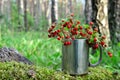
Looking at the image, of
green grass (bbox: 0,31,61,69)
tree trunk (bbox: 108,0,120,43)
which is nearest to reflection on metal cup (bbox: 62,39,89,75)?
green grass (bbox: 0,31,61,69)

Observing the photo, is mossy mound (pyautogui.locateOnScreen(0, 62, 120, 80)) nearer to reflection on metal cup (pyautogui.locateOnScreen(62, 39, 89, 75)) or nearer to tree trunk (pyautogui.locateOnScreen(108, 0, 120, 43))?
reflection on metal cup (pyautogui.locateOnScreen(62, 39, 89, 75))

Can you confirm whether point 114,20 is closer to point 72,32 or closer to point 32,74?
point 72,32

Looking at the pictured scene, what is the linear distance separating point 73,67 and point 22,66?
523 millimetres

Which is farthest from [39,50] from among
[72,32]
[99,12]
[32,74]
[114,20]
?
[32,74]

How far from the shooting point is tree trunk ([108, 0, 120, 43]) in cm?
634

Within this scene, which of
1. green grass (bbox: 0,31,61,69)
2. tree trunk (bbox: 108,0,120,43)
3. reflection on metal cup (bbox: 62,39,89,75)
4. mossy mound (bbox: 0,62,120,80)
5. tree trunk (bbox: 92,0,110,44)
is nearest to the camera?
mossy mound (bbox: 0,62,120,80)

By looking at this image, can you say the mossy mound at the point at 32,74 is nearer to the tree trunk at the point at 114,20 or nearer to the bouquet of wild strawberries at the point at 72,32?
the bouquet of wild strawberries at the point at 72,32

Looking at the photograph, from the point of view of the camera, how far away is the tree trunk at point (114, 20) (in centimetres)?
634

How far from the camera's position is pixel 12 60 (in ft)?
10.2

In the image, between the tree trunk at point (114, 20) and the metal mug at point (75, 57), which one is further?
the tree trunk at point (114, 20)

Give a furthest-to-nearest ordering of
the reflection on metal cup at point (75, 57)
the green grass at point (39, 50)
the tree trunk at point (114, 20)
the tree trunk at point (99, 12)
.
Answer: the tree trunk at point (114, 20), the tree trunk at point (99, 12), the green grass at point (39, 50), the reflection on metal cup at point (75, 57)

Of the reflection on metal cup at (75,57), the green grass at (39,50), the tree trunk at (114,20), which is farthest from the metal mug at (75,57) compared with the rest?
the tree trunk at (114,20)

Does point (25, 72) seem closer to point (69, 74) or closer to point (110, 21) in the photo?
point (69, 74)

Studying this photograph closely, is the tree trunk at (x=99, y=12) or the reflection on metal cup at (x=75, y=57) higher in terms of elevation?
the tree trunk at (x=99, y=12)
